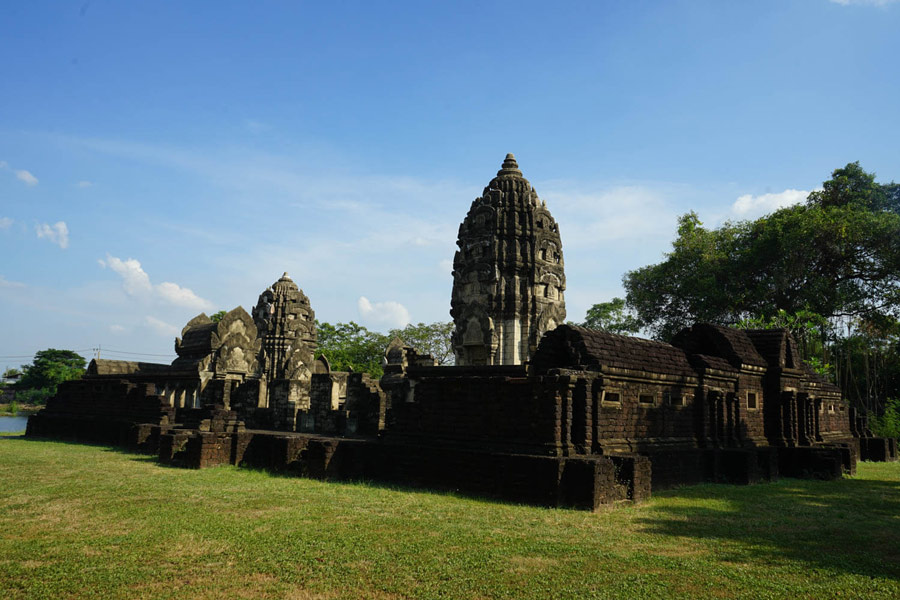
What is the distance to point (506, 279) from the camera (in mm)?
26422

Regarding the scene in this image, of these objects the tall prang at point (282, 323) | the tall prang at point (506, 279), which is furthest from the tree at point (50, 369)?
the tall prang at point (506, 279)

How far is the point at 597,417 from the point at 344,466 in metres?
5.06

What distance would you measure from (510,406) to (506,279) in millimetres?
15001

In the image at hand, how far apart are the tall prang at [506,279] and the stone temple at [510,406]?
0.07 metres

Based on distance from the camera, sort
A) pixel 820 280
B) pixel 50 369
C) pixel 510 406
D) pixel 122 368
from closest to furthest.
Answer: pixel 510 406 → pixel 122 368 → pixel 820 280 → pixel 50 369

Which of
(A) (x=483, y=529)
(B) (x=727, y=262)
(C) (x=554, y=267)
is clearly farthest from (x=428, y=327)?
(A) (x=483, y=529)

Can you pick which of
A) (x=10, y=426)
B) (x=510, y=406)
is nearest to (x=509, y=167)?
(x=510, y=406)

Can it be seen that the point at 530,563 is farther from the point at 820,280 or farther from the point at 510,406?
the point at 820,280

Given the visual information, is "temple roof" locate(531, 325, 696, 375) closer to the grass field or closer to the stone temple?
the stone temple

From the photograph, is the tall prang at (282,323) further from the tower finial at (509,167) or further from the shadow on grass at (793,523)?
the shadow on grass at (793,523)

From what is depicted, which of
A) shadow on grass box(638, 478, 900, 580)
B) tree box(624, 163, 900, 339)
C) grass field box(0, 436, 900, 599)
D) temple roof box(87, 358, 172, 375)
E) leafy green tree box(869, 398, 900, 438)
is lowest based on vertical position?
grass field box(0, 436, 900, 599)

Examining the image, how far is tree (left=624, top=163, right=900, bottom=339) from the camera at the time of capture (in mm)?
32781

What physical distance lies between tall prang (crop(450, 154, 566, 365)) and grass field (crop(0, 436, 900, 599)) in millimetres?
14358

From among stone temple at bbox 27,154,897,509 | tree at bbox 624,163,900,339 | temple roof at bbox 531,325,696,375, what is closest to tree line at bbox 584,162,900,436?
tree at bbox 624,163,900,339
